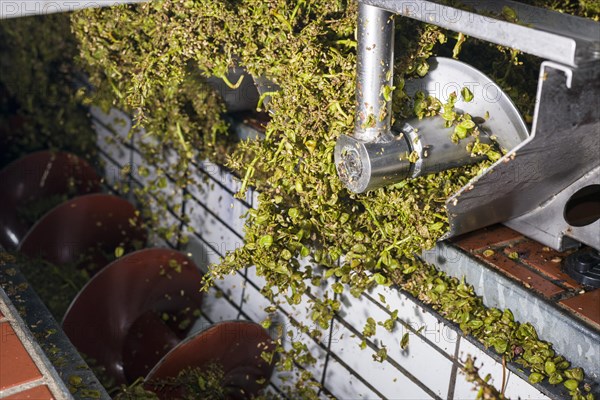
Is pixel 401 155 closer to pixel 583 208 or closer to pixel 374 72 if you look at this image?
pixel 374 72

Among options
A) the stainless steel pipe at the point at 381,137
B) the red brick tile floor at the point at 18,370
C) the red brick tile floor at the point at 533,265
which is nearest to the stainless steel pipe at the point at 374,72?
the stainless steel pipe at the point at 381,137

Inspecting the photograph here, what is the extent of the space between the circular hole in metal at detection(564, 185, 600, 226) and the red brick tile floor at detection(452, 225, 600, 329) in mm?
119

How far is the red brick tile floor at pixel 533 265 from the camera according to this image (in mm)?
1748

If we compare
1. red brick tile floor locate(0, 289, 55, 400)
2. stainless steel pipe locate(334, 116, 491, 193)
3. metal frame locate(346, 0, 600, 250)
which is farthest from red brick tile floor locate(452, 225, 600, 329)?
red brick tile floor locate(0, 289, 55, 400)

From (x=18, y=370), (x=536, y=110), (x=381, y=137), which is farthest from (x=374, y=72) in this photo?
(x=18, y=370)

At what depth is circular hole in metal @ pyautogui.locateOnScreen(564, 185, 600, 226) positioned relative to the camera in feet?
6.17

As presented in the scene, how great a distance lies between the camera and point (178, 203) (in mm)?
3018

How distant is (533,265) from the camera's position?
1918mm

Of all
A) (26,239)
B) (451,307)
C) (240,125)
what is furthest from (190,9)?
(26,239)

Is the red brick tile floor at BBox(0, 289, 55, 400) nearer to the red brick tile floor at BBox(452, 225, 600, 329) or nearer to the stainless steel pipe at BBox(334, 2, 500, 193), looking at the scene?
the stainless steel pipe at BBox(334, 2, 500, 193)

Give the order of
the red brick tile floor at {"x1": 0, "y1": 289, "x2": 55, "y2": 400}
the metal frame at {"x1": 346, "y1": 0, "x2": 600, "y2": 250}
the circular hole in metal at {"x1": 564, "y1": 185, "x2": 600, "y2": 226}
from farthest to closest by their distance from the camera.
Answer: the circular hole in metal at {"x1": 564, "y1": 185, "x2": 600, "y2": 226} < the red brick tile floor at {"x1": 0, "y1": 289, "x2": 55, "y2": 400} < the metal frame at {"x1": 346, "y1": 0, "x2": 600, "y2": 250}

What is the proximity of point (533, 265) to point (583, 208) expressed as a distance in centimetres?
20

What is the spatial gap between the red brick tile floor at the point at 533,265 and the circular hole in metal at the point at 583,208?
0.39 feet

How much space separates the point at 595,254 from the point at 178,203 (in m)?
1.72
